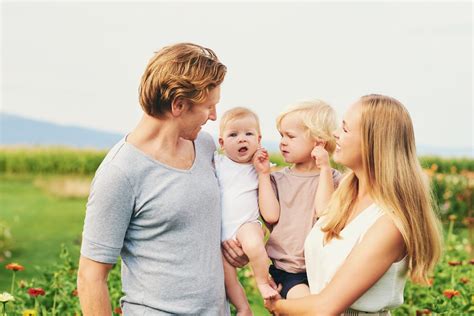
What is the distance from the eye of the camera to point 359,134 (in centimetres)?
304

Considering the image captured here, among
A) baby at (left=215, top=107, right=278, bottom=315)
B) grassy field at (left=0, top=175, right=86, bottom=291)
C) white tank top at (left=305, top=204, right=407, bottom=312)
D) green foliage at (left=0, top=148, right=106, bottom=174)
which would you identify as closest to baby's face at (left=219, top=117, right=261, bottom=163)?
baby at (left=215, top=107, right=278, bottom=315)

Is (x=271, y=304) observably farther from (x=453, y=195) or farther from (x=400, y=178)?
(x=453, y=195)

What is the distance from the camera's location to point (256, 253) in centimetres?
350

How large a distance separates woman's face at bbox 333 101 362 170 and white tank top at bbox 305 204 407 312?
212 mm

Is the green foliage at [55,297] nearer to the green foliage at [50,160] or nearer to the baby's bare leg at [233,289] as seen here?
the baby's bare leg at [233,289]

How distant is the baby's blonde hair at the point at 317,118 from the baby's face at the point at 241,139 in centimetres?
17

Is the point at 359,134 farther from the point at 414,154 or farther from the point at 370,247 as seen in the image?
the point at 370,247

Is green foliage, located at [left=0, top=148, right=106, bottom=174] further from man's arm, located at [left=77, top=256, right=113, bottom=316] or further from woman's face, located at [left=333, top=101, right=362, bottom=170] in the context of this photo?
woman's face, located at [left=333, top=101, right=362, bottom=170]

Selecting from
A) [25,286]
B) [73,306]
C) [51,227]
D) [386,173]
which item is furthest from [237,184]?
[51,227]

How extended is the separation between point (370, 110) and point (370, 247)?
0.56 meters

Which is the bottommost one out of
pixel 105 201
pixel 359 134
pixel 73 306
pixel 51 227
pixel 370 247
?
pixel 51 227

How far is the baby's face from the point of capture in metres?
3.64

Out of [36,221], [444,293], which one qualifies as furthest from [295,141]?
[36,221]

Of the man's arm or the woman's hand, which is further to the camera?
the woman's hand
